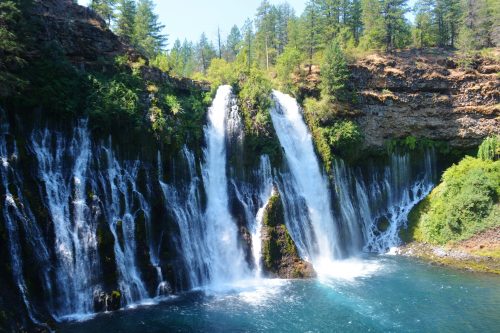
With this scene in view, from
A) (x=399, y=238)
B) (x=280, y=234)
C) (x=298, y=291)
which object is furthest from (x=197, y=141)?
(x=399, y=238)

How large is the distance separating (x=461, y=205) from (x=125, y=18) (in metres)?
33.8

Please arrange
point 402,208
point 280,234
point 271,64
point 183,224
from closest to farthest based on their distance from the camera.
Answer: point 183,224 → point 280,234 → point 402,208 → point 271,64

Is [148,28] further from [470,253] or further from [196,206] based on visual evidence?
[470,253]

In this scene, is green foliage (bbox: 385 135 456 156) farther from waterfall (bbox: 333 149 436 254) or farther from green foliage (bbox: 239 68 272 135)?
green foliage (bbox: 239 68 272 135)

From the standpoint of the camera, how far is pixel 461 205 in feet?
101

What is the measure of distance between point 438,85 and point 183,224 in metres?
26.9

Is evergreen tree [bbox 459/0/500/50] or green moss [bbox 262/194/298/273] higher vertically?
evergreen tree [bbox 459/0/500/50]

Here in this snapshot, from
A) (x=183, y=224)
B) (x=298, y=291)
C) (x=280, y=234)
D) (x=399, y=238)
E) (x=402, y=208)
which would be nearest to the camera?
(x=298, y=291)

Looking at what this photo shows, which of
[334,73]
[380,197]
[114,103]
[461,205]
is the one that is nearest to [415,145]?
[380,197]

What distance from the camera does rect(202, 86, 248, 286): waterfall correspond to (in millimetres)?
25547

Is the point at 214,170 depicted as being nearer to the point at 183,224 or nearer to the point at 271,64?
the point at 183,224

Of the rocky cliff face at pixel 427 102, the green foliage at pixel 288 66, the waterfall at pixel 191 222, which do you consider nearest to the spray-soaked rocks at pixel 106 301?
the waterfall at pixel 191 222

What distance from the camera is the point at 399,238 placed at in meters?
33.5

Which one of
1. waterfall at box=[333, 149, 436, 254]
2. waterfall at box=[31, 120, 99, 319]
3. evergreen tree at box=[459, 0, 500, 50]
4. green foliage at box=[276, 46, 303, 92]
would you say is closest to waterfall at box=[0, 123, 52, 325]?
waterfall at box=[31, 120, 99, 319]
